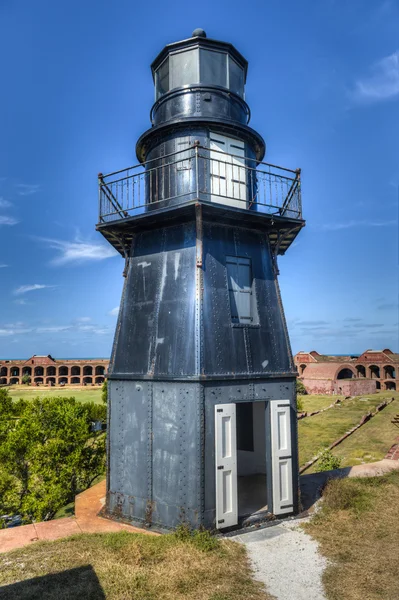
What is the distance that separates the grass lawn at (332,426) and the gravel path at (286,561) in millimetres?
10871

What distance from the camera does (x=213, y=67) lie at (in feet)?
35.1

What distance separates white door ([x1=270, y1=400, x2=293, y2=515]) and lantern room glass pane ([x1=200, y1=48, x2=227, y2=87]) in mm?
8137

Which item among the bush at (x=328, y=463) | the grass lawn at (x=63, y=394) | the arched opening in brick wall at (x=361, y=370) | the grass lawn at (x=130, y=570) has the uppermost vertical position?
the arched opening in brick wall at (x=361, y=370)

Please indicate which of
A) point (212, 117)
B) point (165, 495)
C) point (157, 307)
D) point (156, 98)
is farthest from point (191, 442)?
point (156, 98)

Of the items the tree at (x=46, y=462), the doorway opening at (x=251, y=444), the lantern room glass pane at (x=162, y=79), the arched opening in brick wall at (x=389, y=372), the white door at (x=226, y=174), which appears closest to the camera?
the white door at (x=226, y=174)

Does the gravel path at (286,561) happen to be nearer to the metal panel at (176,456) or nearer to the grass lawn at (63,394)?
the metal panel at (176,456)

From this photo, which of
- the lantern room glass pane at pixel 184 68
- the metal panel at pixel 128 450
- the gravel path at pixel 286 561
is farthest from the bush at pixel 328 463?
the lantern room glass pane at pixel 184 68

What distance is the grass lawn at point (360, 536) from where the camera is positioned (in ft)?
21.1

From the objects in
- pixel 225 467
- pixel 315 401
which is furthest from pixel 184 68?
pixel 315 401

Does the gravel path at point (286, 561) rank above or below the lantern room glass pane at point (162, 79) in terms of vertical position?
below

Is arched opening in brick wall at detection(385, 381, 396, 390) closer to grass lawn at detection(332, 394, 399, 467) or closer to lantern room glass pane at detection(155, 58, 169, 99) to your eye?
grass lawn at detection(332, 394, 399, 467)

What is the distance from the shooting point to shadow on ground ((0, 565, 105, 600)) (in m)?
5.91

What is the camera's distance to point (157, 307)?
980cm

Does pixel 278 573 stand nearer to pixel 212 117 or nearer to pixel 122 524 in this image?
pixel 122 524
